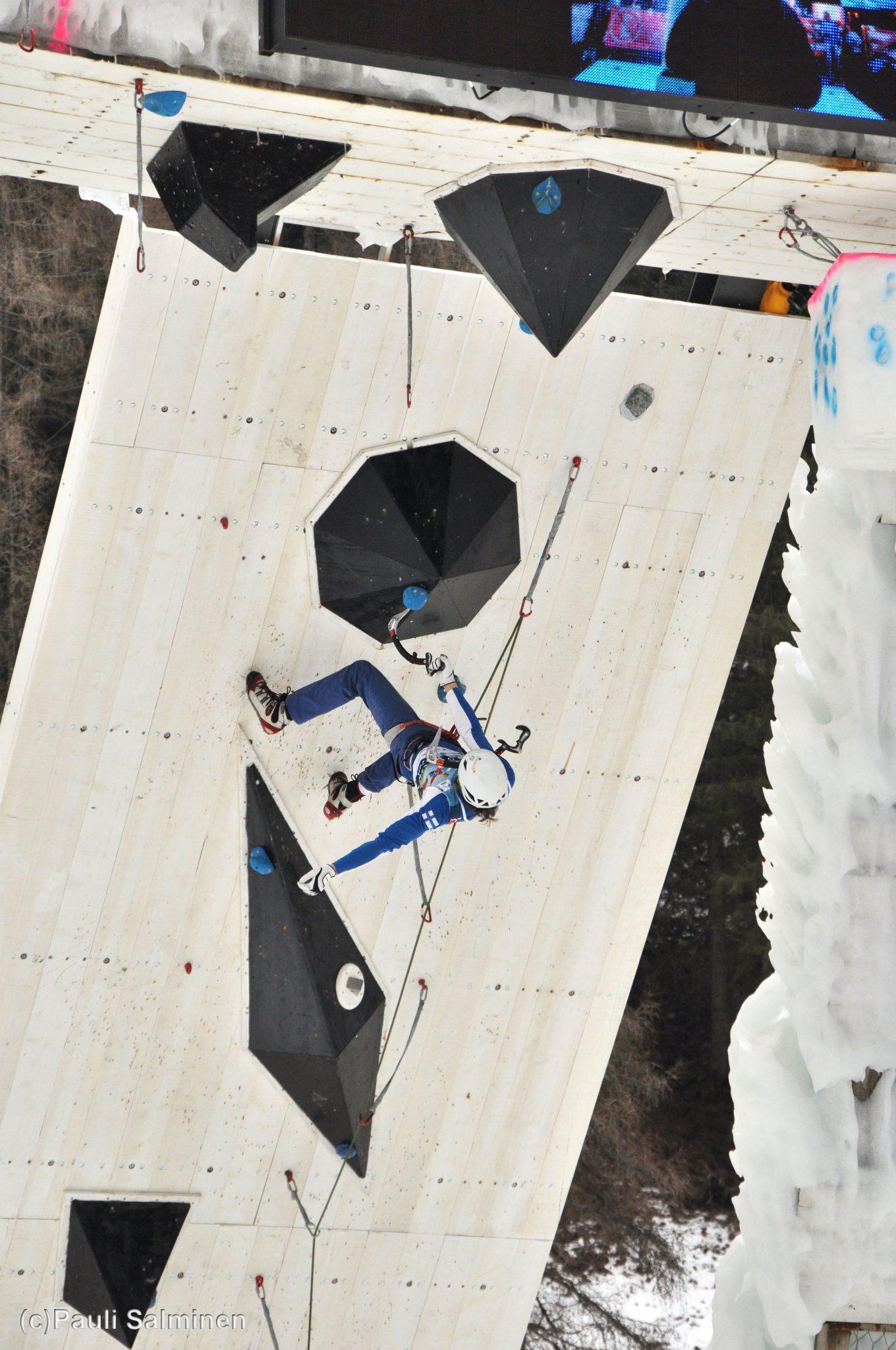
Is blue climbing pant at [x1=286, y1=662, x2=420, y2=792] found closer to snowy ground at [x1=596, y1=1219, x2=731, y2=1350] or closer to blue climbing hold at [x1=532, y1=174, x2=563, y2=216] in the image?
blue climbing hold at [x1=532, y1=174, x2=563, y2=216]

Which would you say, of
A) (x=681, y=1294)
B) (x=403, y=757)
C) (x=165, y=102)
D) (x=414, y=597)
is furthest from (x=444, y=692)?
(x=681, y=1294)

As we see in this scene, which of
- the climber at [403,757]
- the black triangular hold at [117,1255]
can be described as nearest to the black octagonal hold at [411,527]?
the climber at [403,757]

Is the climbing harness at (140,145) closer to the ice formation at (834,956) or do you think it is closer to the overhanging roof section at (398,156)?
the overhanging roof section at (398,156)

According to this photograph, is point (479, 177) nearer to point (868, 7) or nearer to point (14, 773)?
point (868, 7)

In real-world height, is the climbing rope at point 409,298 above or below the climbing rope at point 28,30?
above

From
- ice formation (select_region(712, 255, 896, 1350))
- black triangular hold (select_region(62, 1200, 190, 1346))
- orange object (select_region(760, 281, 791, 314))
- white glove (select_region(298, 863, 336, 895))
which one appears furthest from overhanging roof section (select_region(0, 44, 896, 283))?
black triangular hold (select_region(62, 1200, 190, 1346))

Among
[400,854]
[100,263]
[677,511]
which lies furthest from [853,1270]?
[100,263]
